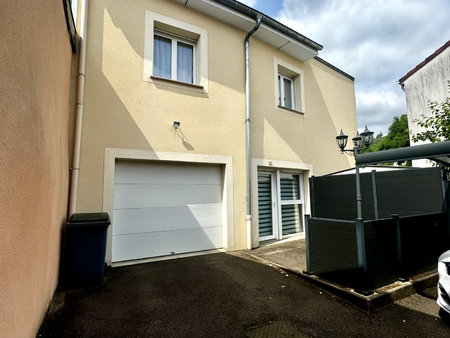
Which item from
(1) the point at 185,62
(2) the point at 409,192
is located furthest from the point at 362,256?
(1) the point at 185,62

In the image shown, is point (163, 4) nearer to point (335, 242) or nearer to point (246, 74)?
point (246, 74)

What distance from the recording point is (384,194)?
17.6 ft

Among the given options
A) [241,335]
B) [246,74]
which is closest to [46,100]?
[241,335]

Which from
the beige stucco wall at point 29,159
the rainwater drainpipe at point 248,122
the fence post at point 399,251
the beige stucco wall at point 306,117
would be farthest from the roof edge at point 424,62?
the beige stucco wall at point 29,159

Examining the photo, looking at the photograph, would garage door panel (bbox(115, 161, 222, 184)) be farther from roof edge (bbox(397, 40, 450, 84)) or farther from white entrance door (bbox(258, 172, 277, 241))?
roof edge (bbox(397, 40, 450, 84))

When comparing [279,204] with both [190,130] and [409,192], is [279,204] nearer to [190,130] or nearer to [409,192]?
[409,192]

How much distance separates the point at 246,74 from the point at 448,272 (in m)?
5.36

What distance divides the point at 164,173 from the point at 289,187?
3.96 meters

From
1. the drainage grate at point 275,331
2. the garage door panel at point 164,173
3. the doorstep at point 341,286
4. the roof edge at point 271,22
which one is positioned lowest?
the drainage grate at point 275,331

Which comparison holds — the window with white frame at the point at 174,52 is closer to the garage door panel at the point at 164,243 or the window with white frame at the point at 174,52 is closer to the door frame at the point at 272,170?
the door frame at the point at 272,170

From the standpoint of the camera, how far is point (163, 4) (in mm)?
4992

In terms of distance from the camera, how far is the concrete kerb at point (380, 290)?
9.51ft

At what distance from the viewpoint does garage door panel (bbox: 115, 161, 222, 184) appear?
4.55 metres

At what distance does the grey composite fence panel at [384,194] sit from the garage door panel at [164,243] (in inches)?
129
